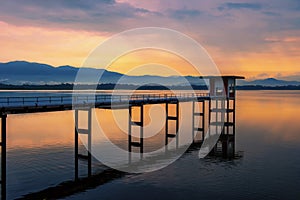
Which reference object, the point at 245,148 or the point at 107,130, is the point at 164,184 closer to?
the point at 245,148

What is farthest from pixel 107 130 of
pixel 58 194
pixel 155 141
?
pixel 58 194

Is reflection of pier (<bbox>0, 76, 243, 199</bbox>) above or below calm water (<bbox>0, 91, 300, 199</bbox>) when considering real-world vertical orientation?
above

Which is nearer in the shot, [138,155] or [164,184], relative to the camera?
[164,184]

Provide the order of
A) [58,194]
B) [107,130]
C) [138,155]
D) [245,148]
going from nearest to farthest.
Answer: [58,194]
[138,155]
[245,148]
[107,130]

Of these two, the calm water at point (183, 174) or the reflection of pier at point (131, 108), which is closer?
the calm water at point (183, 174)

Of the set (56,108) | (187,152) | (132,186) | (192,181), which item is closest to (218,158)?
(187,152)

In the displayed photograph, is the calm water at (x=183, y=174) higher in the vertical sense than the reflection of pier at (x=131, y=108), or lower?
lower

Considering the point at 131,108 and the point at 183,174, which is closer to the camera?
the point at 183,174

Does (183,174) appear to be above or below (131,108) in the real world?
below

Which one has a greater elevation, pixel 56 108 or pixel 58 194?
pixel 56 108

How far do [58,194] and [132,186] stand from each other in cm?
601

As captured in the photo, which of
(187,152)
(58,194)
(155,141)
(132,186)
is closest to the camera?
(58,194)

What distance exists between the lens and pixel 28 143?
45.1 m

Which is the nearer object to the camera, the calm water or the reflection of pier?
the calm water
